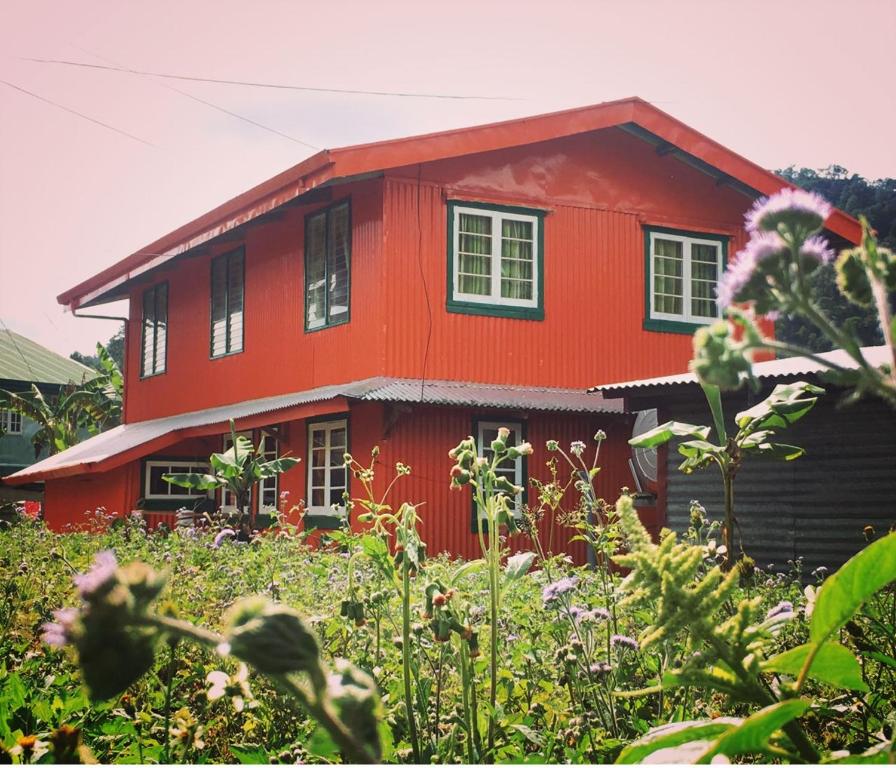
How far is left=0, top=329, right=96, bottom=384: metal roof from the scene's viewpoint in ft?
104

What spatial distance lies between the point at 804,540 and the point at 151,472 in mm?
12971

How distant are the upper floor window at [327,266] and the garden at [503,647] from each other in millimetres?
7045

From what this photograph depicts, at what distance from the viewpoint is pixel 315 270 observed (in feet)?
51.9

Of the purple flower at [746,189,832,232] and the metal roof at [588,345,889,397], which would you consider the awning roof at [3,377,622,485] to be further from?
the purple flower at [746,189,832,232]

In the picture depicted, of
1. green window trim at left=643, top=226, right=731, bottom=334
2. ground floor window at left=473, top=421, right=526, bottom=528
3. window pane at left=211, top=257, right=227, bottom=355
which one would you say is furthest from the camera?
window pane at left=211, top=257, right=227, bottom=355

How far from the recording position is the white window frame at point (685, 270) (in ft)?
52.5

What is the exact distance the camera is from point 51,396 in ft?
121

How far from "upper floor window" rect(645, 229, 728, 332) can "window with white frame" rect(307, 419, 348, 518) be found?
4.95 meters

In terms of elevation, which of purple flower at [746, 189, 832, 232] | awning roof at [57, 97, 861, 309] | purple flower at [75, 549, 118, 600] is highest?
awning roof at [57, 97, 861, 309]

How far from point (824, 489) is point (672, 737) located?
9888 mm

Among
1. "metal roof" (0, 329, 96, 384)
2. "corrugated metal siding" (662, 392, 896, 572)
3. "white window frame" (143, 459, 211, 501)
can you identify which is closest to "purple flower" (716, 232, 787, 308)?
"corrugated metal siding" (662, 392, 896, 572)

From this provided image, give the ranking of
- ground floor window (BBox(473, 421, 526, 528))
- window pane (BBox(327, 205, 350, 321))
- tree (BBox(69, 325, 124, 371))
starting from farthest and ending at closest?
tree (BBox(69, 325, 124, 371)), window pane (BBox(327, 205, 350, 321)), ground floor window (BBox(473, 421, 526, 528))

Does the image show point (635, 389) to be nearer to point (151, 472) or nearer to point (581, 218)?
point (581, 218)

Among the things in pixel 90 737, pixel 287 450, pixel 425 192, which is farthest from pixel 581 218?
pixel 90 737
